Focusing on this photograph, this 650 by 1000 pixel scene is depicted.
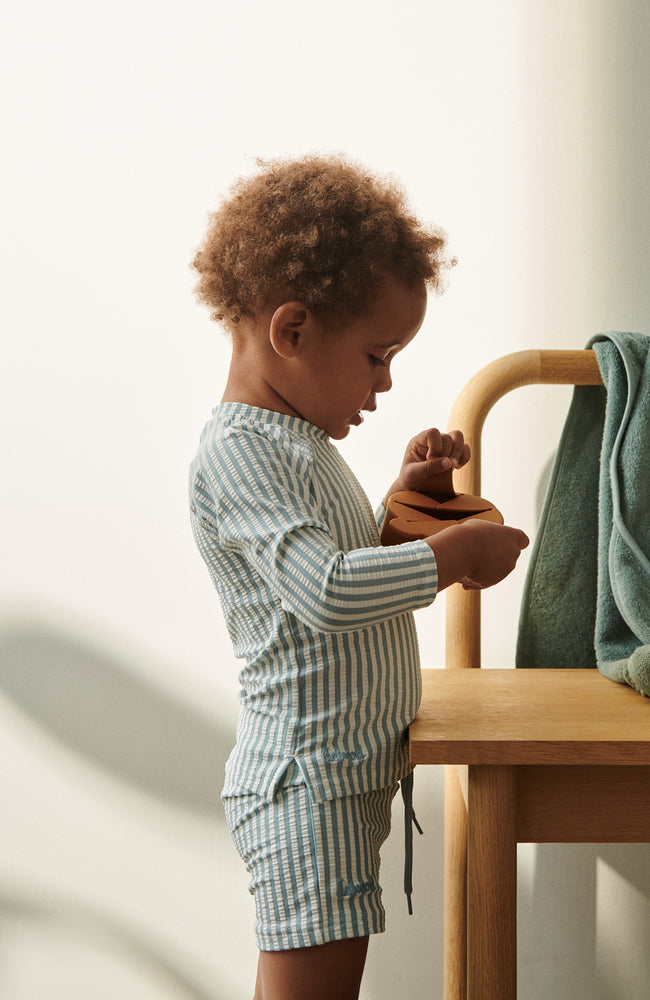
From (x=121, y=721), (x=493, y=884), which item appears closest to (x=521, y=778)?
Result: (x=493, y=884)

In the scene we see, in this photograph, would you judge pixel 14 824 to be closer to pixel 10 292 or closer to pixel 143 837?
pixel 143 837

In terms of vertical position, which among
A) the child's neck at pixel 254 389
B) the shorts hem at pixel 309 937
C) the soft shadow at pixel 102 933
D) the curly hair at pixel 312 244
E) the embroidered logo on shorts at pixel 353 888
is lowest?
the soft shadow at pixel 102 933

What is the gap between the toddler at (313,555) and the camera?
569mm

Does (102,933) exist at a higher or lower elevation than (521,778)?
lower

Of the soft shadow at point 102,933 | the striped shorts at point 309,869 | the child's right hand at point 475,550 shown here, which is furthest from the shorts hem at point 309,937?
the soft shadow at point 102,933

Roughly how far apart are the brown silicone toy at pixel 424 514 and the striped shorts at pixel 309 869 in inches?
6.8

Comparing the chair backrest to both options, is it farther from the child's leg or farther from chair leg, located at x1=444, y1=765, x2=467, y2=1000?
the child's leg

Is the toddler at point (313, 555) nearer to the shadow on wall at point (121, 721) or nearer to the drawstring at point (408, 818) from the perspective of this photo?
the drawstring at point (408, 818)

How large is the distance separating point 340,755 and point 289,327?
0.95 ft

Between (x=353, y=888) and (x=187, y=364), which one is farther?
(x=187, y=364)

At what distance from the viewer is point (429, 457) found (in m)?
0.73

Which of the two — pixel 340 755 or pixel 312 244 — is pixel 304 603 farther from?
pixel 312 244

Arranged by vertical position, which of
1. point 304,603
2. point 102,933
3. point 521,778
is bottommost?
point 102,933

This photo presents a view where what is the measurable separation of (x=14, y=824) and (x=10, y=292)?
0.57m
